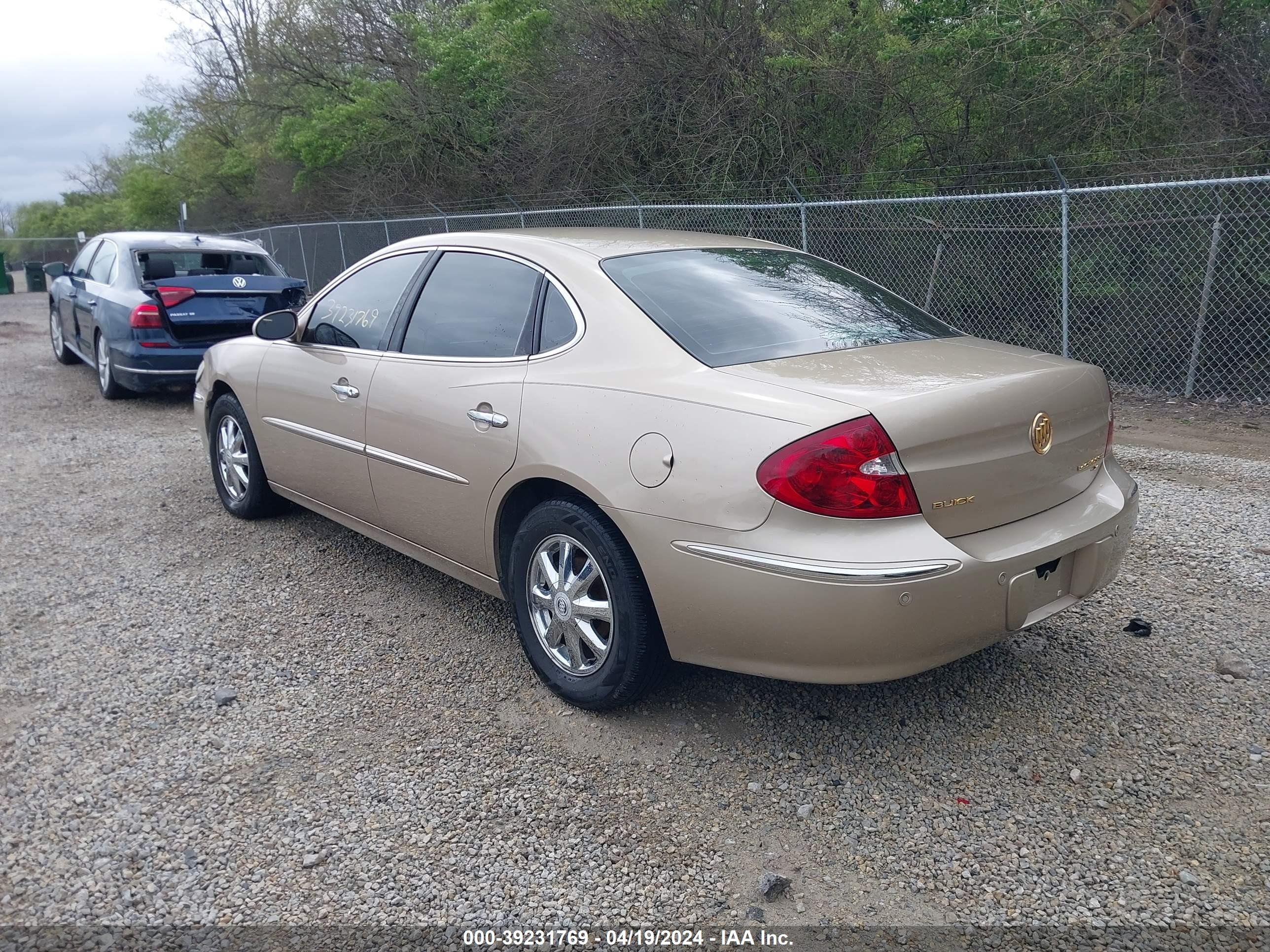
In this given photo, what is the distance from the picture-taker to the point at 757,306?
3643mm

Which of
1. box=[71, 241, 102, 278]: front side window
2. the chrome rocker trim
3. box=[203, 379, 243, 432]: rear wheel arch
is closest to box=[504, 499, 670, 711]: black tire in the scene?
the chrome rocker trim

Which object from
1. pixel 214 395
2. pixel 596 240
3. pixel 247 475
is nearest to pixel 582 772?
pixel 596 240

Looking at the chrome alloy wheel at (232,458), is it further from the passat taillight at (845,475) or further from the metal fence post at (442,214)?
the metal fence post at (442,214)

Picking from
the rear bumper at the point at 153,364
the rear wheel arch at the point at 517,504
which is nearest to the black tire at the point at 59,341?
the rear bumper at the point at 153,364

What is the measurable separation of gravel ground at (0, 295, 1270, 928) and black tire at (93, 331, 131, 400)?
214 inches

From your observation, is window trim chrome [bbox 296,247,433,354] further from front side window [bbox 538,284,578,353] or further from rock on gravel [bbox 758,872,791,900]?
rock on gravel [bbox 758,872,791,900]

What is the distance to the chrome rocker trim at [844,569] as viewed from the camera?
8.93ft

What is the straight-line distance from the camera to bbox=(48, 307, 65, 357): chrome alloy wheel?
1218 cm

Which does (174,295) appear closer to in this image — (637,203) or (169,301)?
(169,301)

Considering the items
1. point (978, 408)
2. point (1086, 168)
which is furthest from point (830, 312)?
point (1086, 168)

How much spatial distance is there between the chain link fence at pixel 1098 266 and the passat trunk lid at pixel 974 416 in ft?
16.2

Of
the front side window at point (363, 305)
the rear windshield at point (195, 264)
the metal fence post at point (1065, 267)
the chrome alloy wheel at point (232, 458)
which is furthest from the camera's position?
the rear windshield at point (195, 264)

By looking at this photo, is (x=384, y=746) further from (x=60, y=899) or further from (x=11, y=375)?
(x=11, y=375)

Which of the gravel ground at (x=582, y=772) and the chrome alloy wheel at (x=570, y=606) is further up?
the chrome alloy wheel at (x=570, y=606)
